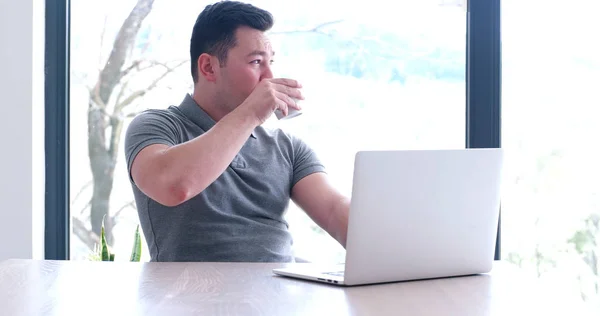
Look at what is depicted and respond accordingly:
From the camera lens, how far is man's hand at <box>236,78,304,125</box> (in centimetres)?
208

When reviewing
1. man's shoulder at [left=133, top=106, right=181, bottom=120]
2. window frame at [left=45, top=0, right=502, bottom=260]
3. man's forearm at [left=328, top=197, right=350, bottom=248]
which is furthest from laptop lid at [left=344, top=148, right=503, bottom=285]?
window frame at [left=45, top=0, right=502, bottom=260]

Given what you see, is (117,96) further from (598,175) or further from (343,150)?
(598,175)

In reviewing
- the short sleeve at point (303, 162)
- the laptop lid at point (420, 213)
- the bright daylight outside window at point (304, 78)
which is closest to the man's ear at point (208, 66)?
the short sleeve at point (303, 162)

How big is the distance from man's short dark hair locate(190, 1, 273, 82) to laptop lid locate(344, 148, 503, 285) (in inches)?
41.0

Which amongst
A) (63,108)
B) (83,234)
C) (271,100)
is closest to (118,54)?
(63,108)

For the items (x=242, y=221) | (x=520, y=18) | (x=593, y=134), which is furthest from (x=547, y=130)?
(x=242, y=221)

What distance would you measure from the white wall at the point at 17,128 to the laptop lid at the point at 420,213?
6.00 ft

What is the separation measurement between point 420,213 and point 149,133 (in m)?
0.91

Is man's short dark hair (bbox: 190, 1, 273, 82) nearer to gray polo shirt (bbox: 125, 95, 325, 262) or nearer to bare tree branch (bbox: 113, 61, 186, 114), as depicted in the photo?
gray polo shirt (bbox: 125, 95, 325, 262)

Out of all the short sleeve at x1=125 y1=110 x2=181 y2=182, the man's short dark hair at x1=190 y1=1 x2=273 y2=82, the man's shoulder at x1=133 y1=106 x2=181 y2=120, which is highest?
the man's short dark hair at x1=190 y1=1 x2=273 y2=82

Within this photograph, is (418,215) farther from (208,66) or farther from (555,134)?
(555,134)

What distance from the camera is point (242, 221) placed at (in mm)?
2227

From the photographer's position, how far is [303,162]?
243cm

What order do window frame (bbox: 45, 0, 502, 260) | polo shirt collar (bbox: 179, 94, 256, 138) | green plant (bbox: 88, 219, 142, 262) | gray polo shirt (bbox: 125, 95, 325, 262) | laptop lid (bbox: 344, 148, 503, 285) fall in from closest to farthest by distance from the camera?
laptop lid (bbox: 344, 148, 503, 285) < gray polo shirt (bbox: 125, 95, 325, 262) < polo shirt collar (bbox: 179, 94, 256, 138) < green plant (bbox: 88, 219, 142, 262) < window frame (bbox: 45, 0, 502, 260)
